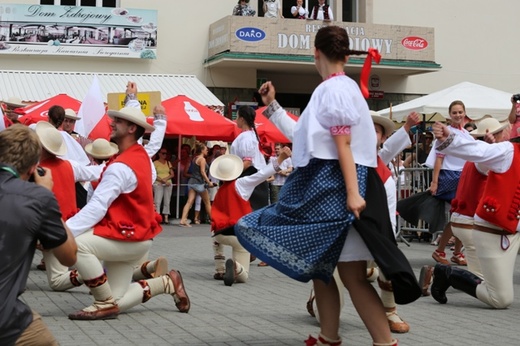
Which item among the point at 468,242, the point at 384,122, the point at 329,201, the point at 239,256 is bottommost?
the point at 239,256

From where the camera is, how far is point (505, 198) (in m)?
7.50

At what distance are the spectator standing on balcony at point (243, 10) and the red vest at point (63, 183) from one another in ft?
58.9

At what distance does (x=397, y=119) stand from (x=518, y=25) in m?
14.6

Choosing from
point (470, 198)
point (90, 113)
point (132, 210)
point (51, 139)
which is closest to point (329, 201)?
point (132, 210)

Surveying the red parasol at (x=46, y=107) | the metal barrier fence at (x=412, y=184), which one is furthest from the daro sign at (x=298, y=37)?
the metal barrier fence at (x=412, y=184)

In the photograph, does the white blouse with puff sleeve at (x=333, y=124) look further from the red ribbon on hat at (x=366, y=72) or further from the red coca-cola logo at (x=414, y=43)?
the red coca-cola logo at (x=414, y=43)

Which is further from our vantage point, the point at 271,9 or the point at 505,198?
the point at 271,9

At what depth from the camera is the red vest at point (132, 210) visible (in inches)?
271

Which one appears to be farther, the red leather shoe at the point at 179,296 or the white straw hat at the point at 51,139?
the white straw hat at the point at 51,139

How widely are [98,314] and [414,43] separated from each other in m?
21.9

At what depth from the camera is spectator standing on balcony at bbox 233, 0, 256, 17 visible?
25.9 metres

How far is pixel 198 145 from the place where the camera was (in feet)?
69.5

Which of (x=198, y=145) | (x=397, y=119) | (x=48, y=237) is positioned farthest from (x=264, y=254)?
(x=198, y=145)

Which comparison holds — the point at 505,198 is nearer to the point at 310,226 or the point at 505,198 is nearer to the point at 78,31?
the point at 310,226
